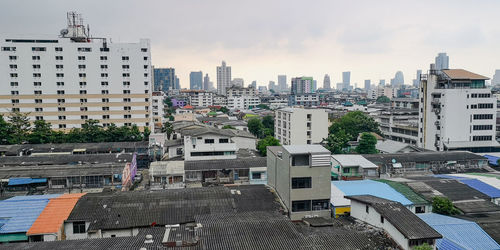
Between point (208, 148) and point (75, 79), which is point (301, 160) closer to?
point (208, 148)

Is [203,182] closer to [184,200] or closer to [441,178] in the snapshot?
[184,200]

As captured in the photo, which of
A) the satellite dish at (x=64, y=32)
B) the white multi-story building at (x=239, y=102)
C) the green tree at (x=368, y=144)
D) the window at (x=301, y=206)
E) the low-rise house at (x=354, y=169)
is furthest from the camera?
the white multi-story building at (x=239, y=102)

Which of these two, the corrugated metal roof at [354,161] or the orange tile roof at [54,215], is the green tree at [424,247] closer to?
the orange tile roof at [54,215]

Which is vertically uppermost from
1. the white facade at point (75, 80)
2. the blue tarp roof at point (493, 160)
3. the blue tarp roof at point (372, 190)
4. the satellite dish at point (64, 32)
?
the satellite dish at point (64, 32)

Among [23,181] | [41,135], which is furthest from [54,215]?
[41,135]

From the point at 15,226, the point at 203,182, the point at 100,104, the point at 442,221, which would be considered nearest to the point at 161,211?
the point at 15,226

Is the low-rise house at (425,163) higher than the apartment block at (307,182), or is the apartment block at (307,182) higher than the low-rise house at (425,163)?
the apartment block at (307,182)

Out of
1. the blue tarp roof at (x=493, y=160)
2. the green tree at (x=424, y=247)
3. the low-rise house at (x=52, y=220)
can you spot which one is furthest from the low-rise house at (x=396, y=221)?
the blue tarp roof at (x=493, y=160)
